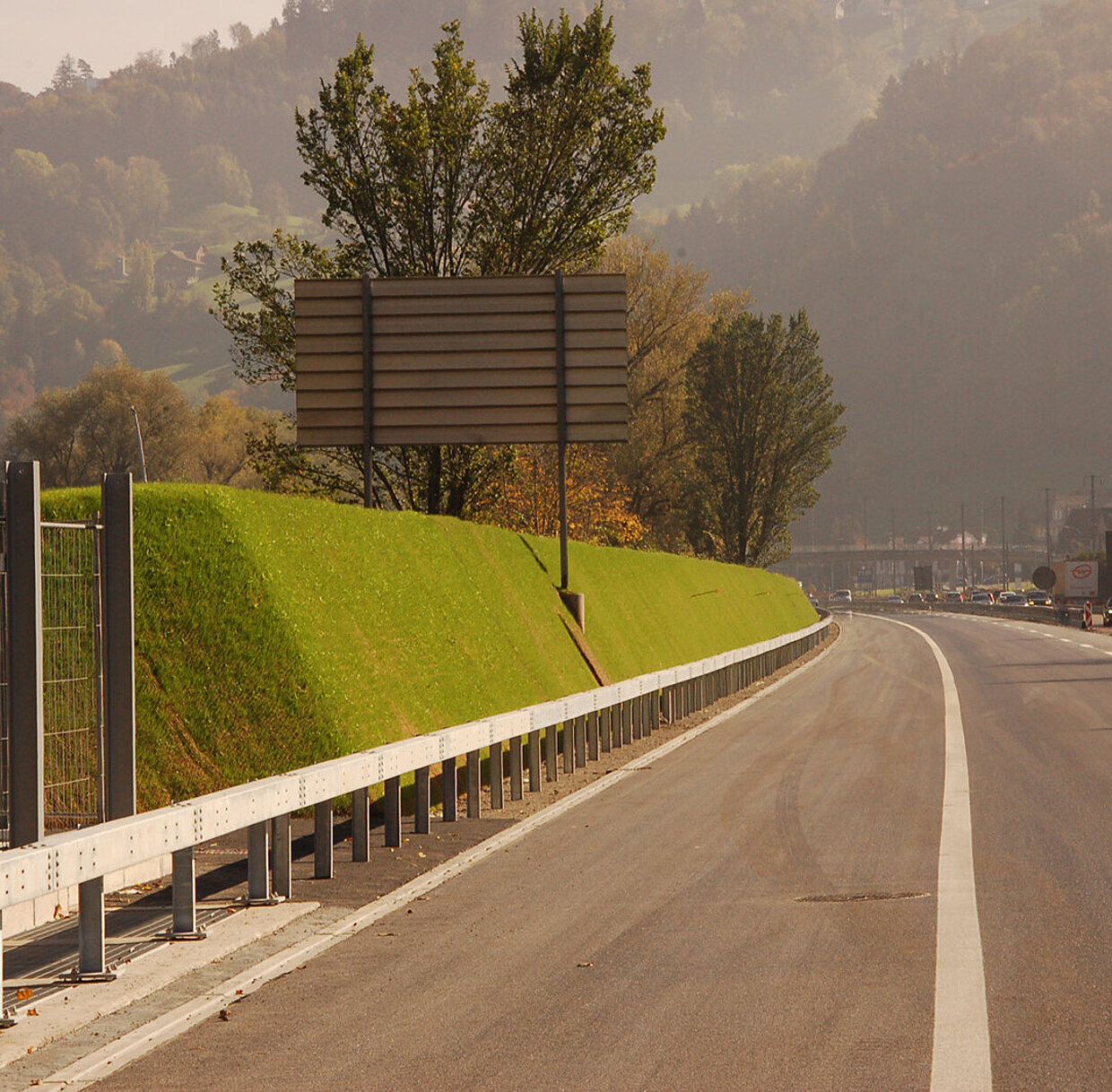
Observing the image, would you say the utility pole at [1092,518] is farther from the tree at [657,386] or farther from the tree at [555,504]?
the tree at [555,504]

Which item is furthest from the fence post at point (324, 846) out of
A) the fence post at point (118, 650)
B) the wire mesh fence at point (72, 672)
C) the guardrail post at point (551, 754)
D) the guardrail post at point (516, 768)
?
the guardrail post at point (551, 754)

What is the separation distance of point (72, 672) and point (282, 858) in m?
1.65

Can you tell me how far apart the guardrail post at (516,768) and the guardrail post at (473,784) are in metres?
1.10

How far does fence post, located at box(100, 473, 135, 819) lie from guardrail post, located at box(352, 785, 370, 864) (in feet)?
7.06

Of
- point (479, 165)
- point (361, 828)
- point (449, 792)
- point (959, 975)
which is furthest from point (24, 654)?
point (479, 165)

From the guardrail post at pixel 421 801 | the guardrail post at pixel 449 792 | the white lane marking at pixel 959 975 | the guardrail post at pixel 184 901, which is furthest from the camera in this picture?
the guardrail post at pixel 449 792

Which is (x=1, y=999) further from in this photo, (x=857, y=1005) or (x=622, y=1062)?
(x=857, y=1005)

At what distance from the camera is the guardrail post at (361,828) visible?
1052cm

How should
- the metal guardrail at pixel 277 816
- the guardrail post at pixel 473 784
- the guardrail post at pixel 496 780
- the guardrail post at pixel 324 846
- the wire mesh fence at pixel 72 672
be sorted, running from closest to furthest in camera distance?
the metal guardrail at pixel 277 816 → the wire mesh fence at pixel 72 672 → the guardrail post at pixel 324 846 → the guardrail post at pixel 473 784 → the guardrail post at pixel 496 780

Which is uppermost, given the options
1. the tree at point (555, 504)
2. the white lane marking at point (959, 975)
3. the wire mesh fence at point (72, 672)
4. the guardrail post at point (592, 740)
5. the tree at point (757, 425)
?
the tree at point (757, 425)

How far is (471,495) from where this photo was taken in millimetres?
31531

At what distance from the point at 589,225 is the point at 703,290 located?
3527 centimetres

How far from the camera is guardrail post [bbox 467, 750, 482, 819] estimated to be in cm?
1276

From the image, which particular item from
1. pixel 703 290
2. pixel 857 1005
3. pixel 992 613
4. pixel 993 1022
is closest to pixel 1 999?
pixel 857 1005
